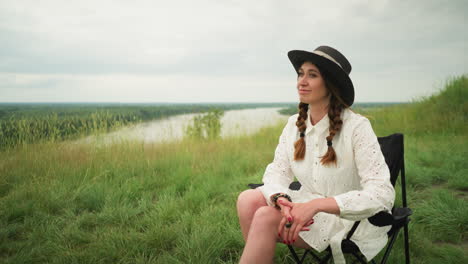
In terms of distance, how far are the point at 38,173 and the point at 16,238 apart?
1.51 m

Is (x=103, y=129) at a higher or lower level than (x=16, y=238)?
higher

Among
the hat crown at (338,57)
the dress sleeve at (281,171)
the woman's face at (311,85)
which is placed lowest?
the dress sleeve at (281,171)

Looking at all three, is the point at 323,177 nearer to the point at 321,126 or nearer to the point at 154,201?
the point at 321,126

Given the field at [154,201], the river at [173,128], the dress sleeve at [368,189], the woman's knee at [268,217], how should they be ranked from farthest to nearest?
the river at [173,128]
the field at [154,201]
the woman's knee at [268,217]
the dress sleeve at [368,189]

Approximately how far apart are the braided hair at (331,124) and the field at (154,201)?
0.84 meters

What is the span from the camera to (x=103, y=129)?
16.6ft

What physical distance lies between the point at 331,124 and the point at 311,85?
0.78 feet

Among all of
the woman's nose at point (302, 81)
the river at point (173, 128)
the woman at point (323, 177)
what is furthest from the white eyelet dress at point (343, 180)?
the river at point (173, 128)

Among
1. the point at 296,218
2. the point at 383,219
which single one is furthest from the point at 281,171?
the point at 383,219

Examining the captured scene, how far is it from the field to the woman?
1.97ft

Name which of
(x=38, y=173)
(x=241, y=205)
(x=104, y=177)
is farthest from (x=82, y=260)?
(x=38, y=173)

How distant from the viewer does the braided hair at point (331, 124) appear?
142 cm

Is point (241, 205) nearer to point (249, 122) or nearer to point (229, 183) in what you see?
point (229, 183)

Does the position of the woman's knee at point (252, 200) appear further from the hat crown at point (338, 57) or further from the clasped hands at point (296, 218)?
the hat crown at point (338, 57)
